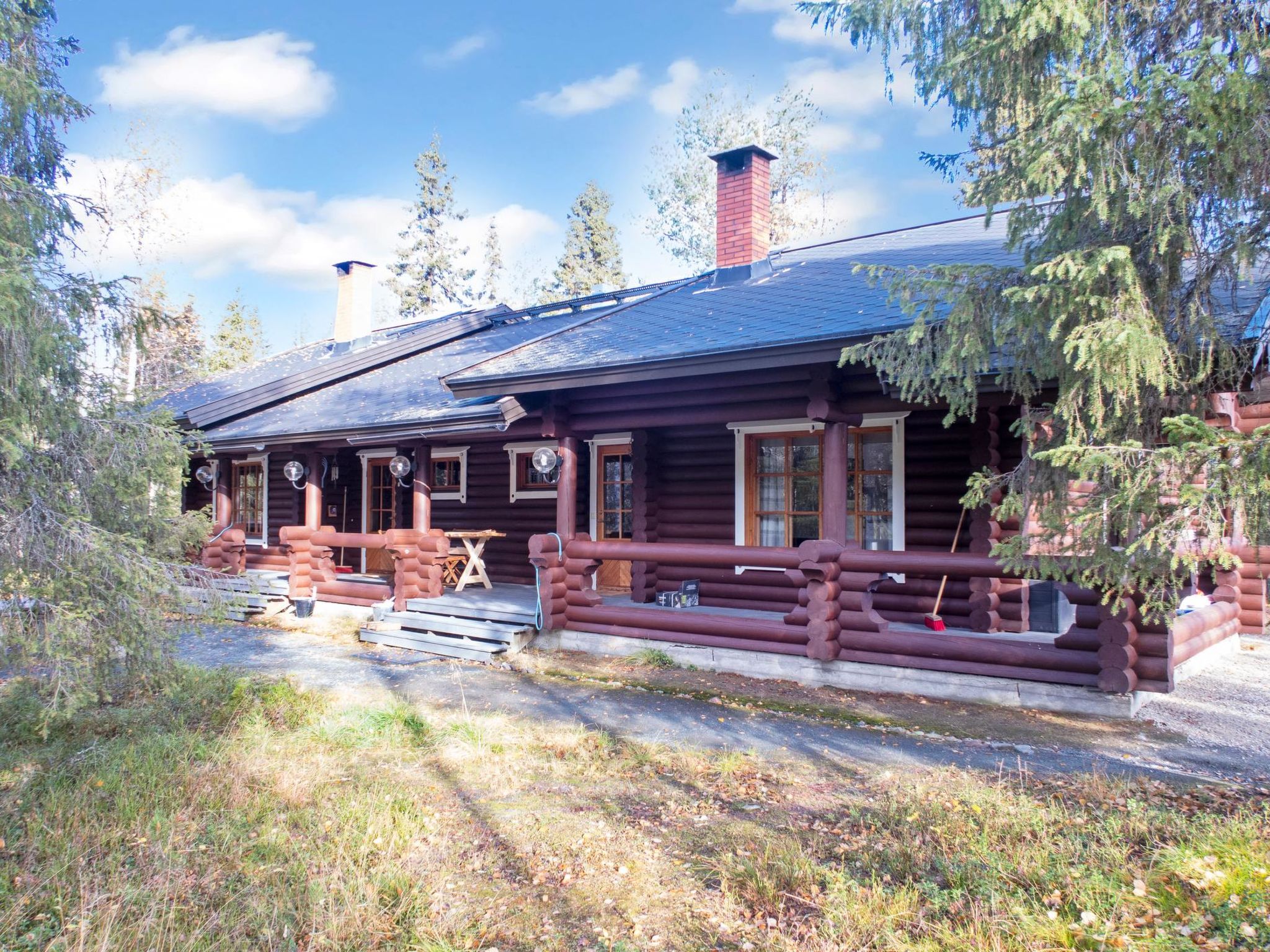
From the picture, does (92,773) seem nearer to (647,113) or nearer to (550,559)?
(550,559)

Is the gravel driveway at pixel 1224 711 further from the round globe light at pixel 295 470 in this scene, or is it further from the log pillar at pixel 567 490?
the round globe light at pixel 295 470

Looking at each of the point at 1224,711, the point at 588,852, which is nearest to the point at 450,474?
the point at 588,852

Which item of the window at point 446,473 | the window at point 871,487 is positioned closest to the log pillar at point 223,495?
the window at point 446,473

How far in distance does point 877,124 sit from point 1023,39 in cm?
2321

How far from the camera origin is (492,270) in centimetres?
4059

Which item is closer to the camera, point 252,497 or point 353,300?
point 252,497

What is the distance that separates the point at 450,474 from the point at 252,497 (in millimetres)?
5431

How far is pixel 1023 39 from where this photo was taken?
4137 mm

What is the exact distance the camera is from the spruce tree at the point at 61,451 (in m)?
4.36

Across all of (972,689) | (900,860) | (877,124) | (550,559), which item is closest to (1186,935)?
(900,860)

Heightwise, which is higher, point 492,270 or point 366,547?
point 492,270

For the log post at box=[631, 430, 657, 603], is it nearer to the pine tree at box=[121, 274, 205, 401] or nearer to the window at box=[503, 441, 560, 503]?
the window at box=[503, 441, 560, 503]

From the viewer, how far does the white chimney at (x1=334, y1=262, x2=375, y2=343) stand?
59.7 feet

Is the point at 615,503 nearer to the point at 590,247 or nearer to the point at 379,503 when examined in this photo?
the point at 379,503
